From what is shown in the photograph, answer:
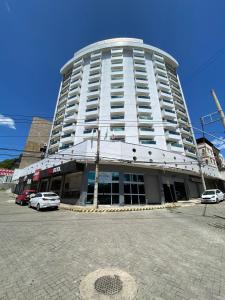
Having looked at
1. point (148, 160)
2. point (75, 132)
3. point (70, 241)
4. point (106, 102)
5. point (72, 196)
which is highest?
point (106, 102)

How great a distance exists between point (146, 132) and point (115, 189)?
18.9 m

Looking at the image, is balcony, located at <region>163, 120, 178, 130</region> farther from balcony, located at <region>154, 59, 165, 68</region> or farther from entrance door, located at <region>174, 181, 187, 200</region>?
balcony, located at <region>154, 59, 165, 68</region>

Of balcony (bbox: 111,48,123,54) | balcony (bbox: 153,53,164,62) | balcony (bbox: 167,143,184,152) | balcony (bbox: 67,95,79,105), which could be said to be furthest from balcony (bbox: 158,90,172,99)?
balcony (bbox: 67,95,79,105)

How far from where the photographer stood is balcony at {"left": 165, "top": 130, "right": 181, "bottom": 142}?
123 ft

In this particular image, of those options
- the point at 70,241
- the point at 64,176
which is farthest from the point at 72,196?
the point at 70,241

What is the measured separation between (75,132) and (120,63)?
23873 millimetres

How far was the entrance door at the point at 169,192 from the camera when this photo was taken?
83.3 feet

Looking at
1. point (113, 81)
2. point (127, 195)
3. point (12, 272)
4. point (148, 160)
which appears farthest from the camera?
point (113, 81)

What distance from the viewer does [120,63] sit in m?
47.7

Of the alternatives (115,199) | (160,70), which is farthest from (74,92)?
(115,199)

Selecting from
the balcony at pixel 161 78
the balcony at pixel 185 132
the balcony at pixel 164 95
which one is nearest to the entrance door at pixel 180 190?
the balcony at pixel 185 132

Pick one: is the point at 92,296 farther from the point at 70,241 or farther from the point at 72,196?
the point at 72,196

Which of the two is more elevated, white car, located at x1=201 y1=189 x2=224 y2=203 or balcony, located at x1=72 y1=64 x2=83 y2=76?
balcony, located at x1=72 y1=64 x2=83 y2=76

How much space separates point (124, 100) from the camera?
4000 centimetres
